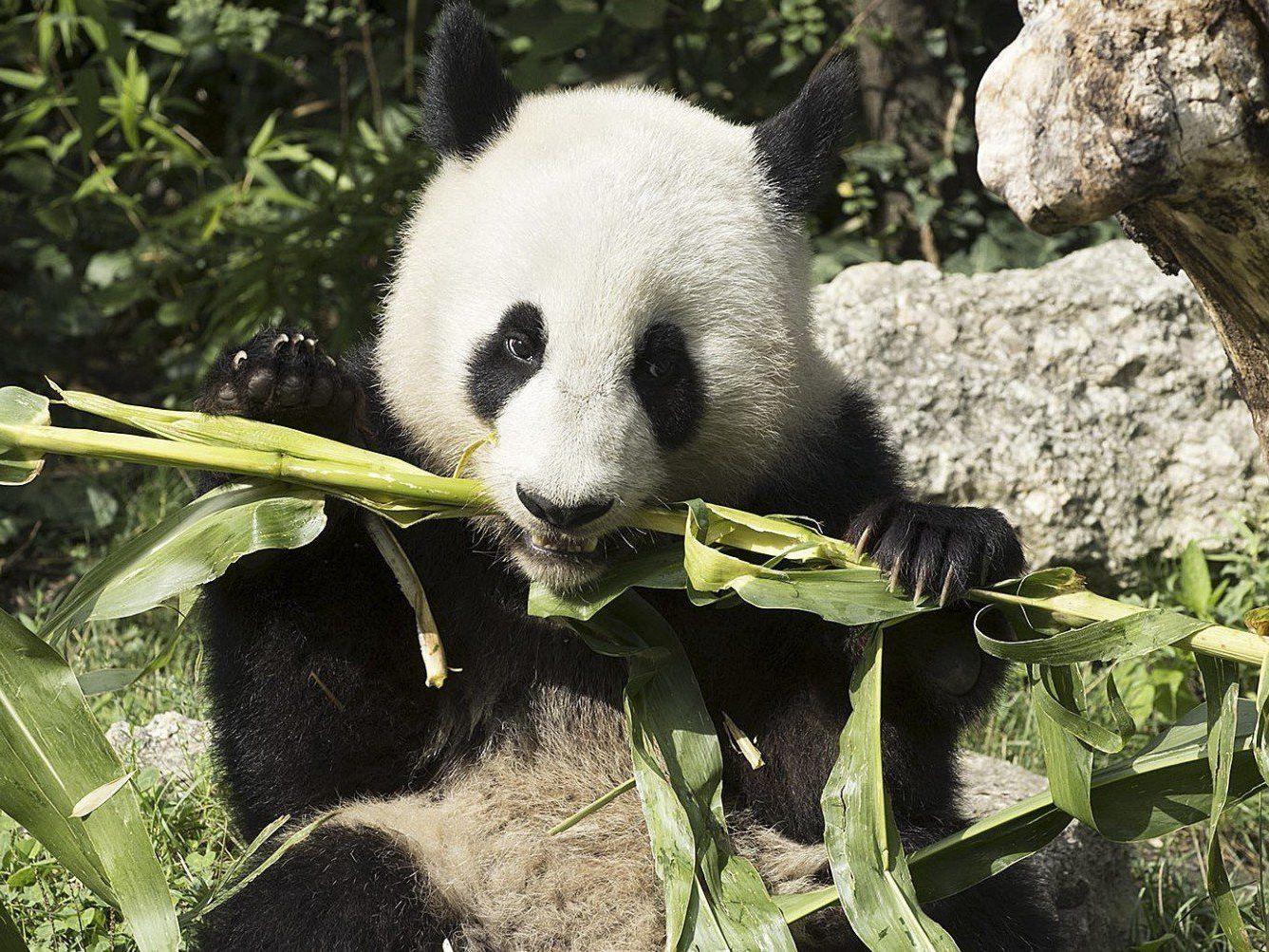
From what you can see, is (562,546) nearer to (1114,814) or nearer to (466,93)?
(466,93)

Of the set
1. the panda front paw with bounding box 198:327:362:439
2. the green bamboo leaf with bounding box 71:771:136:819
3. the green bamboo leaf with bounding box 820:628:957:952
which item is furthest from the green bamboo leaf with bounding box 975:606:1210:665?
the green bamboo leaf with bounding box 71:771:136:819

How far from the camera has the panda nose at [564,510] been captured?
2357 mm

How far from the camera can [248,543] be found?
260 cm

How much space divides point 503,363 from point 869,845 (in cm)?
111

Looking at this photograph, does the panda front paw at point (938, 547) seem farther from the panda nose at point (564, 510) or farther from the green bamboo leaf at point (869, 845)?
the panda nose at point (564, 510)

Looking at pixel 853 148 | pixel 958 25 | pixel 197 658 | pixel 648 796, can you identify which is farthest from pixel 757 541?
pixel 958 25

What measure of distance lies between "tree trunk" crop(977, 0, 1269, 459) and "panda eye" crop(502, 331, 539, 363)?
940 mm

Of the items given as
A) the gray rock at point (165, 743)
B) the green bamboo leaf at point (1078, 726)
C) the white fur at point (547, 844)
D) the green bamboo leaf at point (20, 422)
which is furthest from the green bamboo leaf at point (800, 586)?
the gray rock at point (165, 743)

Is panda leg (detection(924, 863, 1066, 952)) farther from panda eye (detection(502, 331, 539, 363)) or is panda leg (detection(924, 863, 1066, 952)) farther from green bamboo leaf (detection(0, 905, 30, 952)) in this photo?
green bamboo leaf (detection(0, 905, 30, 952))

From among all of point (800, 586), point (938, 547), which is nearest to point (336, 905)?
point (800, 586)

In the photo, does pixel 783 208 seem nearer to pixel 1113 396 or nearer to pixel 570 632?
pixel 570 632

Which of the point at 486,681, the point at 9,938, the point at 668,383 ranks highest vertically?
the point at 668,383

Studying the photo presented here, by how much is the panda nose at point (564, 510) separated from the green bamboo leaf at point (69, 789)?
2.85 feet

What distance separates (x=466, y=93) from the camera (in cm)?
301
